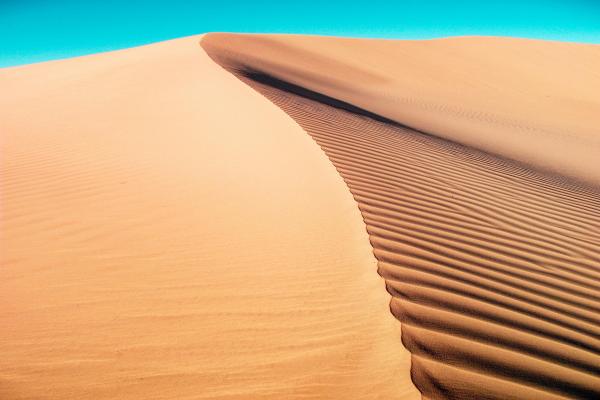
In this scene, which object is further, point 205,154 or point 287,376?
point 205,154

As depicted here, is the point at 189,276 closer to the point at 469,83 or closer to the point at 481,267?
the point at 481,267

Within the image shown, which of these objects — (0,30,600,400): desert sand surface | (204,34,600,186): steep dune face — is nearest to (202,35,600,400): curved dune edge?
(0,30,600,400): desert sand surface

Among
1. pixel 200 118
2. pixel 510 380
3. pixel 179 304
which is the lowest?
pixel 510 380

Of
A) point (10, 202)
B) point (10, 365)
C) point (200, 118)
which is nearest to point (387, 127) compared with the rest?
point (200, 118)

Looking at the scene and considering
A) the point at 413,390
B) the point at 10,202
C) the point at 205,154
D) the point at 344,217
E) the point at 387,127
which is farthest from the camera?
the point at 387,127

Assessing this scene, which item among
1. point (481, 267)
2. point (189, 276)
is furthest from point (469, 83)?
point (189, 276)

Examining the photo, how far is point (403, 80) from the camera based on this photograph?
20469 millimetres

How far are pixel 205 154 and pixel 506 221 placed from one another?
10.4 feet

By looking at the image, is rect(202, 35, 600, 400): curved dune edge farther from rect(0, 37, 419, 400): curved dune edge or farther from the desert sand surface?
rect(0, 37, 419, 400): curved dune edge

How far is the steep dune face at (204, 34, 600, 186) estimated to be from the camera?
9656mm

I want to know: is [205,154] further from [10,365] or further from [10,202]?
[10,365]

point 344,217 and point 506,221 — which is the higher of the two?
point 344,217

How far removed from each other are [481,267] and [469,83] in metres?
22.0

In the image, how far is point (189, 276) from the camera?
8.96 feet
